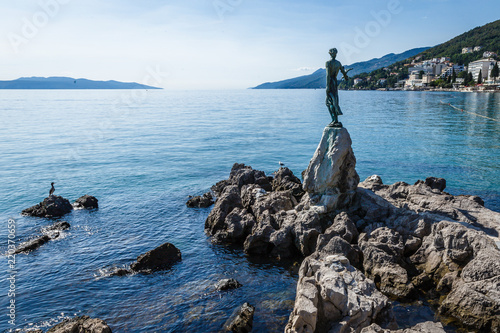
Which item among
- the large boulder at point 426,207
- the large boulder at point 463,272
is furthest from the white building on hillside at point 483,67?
the large boulder at point 463,272

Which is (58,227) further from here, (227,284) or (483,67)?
(483,67)

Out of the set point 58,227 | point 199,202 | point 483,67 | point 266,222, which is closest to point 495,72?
point 483,67

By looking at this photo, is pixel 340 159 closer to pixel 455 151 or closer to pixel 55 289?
pixel 55 289

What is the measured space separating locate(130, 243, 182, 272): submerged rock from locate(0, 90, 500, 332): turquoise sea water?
2.28 feet

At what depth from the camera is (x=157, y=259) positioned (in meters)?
20.1

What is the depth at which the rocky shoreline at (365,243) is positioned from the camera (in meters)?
12.8

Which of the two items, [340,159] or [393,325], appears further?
[340,159]

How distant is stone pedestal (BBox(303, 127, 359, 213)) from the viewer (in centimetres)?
2194

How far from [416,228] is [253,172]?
15372mm

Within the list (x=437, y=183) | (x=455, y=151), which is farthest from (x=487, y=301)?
(x=455, y=151)

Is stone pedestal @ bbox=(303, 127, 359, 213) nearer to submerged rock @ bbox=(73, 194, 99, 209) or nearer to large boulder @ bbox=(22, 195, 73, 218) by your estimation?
submerged rock @ bbox=(73, 194, 99, 209)

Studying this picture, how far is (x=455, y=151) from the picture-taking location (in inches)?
1874

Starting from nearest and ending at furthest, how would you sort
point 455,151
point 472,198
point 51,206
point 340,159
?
point 340,159 → point 472,198 → point 51,206 → point 455,151

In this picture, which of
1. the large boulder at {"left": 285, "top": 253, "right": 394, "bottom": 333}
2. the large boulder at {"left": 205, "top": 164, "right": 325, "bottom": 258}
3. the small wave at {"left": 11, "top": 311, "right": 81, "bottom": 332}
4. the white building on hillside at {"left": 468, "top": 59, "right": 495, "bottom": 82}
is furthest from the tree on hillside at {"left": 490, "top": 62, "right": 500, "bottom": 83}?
the small wave at {"left": 11, "top": 311, "right": 81, "bottom": 332}
